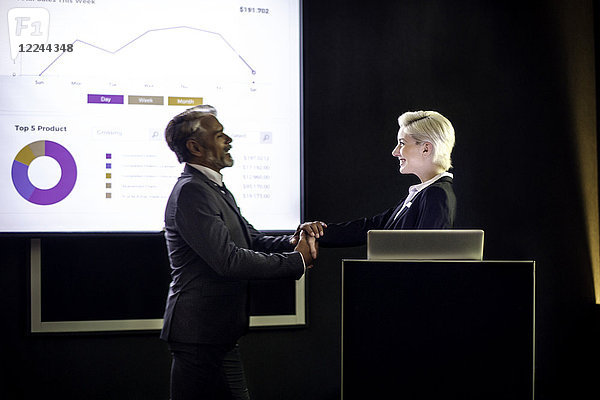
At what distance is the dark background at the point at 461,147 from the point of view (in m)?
3.16

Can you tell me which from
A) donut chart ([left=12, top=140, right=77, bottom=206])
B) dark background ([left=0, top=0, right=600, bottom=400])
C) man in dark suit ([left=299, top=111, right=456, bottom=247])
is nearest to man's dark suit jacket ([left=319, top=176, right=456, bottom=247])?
man in dark suit ([left=299, top=111, right=456, bottom=247])

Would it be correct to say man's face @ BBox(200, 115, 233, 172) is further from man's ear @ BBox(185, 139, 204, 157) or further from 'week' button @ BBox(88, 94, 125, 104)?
'week' button @ BBox(88, 94, 125, 104)

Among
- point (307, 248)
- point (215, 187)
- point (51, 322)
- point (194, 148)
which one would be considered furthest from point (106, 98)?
point (307, 248)

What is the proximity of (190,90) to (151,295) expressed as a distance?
3.38 ft

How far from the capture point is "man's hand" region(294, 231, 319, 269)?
2.51 m

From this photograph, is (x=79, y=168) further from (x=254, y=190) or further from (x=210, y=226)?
(x=210, y=226)

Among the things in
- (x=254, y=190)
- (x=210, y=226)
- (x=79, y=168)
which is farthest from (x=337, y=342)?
(x=79, y=168)

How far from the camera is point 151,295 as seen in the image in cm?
303

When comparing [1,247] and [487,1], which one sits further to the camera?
[487,1]

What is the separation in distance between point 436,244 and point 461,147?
2039 mm

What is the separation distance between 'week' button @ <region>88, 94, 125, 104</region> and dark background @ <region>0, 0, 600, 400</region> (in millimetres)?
926

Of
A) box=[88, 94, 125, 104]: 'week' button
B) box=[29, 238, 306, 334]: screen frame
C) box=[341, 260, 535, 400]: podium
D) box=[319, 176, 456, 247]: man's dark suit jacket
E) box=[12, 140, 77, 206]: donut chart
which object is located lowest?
box=[29, 238, 306, 334]: screen frame

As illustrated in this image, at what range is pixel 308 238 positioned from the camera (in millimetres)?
2713

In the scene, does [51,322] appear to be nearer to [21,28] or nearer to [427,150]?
[21,28]
